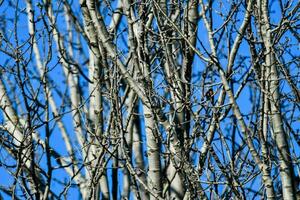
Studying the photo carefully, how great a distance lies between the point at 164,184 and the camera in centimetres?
849

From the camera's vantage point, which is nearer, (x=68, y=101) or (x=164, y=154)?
(x=164, y=154)

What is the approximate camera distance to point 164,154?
763 cm

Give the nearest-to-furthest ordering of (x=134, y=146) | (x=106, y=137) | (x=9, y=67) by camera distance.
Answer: (x=106, y=137) → (x=9, y=67) → (x=134, y=146)

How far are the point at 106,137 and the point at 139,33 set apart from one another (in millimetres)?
1055

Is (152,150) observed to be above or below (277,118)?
above

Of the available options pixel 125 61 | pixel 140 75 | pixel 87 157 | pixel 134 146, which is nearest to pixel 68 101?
pixel 134 146

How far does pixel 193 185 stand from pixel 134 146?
10.7 ft

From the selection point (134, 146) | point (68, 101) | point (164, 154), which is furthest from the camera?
point (68, 101)

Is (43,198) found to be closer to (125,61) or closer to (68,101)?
(125,61)

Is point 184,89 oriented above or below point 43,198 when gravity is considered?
above

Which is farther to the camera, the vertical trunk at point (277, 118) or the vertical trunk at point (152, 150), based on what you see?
the vertical trunk at point (152, 150)

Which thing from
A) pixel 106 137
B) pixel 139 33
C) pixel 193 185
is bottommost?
pixel 193 185

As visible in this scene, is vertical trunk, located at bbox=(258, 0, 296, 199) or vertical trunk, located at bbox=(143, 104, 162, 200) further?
vertical trunk, located at bbox=(143, 104, 162, 200)

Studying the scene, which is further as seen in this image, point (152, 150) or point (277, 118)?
point (152, 150)
